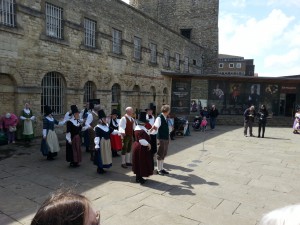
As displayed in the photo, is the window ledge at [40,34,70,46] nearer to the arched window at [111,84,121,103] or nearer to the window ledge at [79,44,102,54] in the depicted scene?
the window ledge at [79,44,102,54]

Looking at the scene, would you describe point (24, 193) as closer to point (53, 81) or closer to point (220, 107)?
point (53, 81)

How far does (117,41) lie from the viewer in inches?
647

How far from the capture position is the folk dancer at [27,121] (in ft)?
33.1

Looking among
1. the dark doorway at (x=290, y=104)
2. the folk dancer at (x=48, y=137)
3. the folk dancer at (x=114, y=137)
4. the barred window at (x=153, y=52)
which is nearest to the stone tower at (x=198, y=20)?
the barred window at (x=153, y=52)

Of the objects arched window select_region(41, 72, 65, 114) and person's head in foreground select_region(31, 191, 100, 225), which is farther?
arched window select_region(41, 72, 65, 114)

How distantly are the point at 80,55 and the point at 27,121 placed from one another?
15.4 feet

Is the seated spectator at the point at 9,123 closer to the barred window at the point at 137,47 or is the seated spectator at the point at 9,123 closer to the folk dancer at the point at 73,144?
the folk dancer at the point at 73,144

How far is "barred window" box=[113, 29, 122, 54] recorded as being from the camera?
1611 cm

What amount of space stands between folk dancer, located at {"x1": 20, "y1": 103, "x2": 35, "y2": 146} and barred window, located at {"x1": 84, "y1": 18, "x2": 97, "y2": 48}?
5163 millimetres

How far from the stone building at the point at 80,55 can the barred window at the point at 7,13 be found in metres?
0.01

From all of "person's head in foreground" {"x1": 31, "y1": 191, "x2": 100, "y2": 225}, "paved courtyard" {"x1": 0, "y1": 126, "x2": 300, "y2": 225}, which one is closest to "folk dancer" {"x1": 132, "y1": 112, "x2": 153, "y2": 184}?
"paved courtyard" {"x1": 0, "y1": 126, "x2": 300, "y2": 225}

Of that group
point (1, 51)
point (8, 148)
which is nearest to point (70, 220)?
point (8, 148)

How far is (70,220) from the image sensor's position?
3.50 feet

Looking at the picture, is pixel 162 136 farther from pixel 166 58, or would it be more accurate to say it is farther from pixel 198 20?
pixel 198 20
